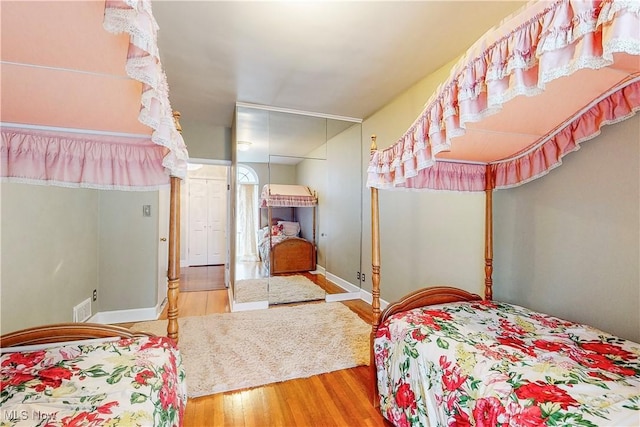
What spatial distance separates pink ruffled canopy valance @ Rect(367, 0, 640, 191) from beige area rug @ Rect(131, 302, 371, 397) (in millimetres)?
1555

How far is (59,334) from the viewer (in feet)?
4.52

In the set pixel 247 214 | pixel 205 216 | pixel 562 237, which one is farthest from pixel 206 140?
pixel 562 237

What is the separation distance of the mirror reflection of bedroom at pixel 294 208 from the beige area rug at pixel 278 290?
0.01m

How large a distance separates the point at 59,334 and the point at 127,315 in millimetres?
2091

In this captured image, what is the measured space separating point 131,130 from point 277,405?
188cm

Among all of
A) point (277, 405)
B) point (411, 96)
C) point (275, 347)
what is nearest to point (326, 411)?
point (277, 405)

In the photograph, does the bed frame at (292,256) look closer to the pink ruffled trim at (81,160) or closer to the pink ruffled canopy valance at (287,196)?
the pink ruffled canopy valance at (287,196)

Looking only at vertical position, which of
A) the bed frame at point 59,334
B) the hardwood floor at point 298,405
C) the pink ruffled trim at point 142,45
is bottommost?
the hardwood floor at point 298,405

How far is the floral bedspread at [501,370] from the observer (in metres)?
0.92

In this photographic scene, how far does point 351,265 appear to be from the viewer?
416 centimetres

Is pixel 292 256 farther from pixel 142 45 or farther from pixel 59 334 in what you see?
pixel 142 45

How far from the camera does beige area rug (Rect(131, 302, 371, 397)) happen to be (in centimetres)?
211

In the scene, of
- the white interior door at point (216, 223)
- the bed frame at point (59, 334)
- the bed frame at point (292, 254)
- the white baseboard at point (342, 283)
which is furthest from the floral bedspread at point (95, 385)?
the white interior door at point (216, 223)

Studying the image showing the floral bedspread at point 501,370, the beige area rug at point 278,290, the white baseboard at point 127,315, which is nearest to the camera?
the floral bedspread at point 501,370
